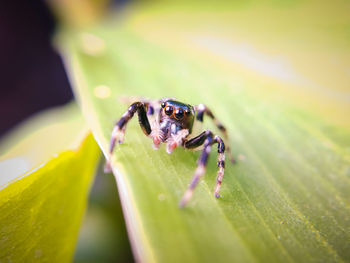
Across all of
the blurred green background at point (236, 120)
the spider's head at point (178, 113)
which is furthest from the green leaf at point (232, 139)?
the spider's head at point (178, 113)

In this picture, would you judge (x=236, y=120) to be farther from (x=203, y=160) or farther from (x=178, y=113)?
Answer: (x=203, y=160)

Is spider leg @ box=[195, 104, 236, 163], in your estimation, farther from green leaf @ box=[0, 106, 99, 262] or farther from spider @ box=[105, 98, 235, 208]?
green leaf @ box=[0, 106, 99, 262]

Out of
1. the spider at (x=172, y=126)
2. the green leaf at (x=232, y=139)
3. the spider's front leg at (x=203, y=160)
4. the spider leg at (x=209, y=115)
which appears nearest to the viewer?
the green leaf at (x=232, y=139)

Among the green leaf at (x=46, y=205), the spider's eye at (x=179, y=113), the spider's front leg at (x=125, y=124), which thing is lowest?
the green leaf at (x=46, y=205)

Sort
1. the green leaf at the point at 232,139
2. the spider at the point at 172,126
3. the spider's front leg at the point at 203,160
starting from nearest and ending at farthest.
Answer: the green leaf at the point at 232,139 → the spider's front leg at the point at 203,160 → the spider at the point at 172,126

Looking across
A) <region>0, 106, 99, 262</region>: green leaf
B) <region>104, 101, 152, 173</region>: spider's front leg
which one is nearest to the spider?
<region>104, 101, 152, 173</region>: spider's front leg

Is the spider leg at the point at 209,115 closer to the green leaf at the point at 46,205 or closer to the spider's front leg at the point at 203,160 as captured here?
the spider's front leg at the point at 203,160

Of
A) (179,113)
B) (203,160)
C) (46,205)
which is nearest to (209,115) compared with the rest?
(179,113)
